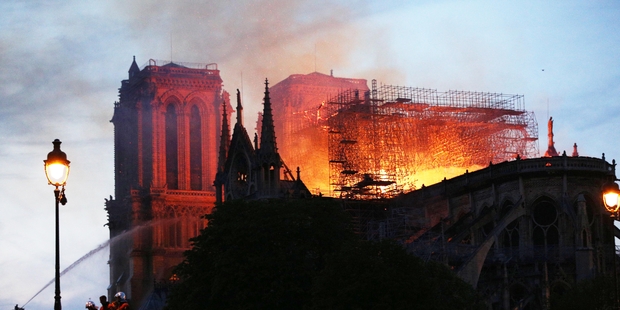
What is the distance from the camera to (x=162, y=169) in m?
128

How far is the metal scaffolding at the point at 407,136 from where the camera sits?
10906 centimetres

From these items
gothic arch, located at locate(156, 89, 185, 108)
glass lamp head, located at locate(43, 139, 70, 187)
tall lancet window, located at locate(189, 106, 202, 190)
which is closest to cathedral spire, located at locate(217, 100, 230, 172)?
gothic arch, located at locate(156, 89, 185, 108)

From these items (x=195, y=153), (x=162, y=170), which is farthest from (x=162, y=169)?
(x=195, y=153)

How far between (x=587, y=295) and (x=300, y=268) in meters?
14.9

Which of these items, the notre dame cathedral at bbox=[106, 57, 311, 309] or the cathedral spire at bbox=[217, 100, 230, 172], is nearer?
the cathedral spire at bbox=[217, 100, 230, 172]

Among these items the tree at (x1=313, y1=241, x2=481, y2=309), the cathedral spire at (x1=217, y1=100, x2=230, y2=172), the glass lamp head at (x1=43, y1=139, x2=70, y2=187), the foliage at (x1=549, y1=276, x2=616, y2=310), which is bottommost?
the foliage at (x1=549, y1=276, x2=616, y2=310)

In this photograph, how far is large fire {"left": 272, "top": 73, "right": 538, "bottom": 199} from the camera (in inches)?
4304

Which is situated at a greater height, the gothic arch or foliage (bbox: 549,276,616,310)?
the gothic arch

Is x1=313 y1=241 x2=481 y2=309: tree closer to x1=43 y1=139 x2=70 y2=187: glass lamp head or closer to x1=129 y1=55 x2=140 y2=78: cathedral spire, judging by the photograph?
x1=43 y1=139 x2=70 y2=187: glass lamp head

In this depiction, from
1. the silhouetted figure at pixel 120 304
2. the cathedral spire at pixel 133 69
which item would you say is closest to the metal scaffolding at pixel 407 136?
the cathedral spire at pixel 133 69

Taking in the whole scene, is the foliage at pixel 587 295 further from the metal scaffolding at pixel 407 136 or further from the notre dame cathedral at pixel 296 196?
the metal scaffolding at pixel 407 136

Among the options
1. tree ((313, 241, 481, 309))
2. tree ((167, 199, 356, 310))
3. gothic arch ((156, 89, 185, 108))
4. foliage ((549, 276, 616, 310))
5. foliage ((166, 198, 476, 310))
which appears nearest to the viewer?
tree ((313, 241, 481, 309))

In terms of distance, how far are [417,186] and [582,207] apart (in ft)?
87.5

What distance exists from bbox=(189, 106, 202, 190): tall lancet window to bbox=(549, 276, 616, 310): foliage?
55484mm
